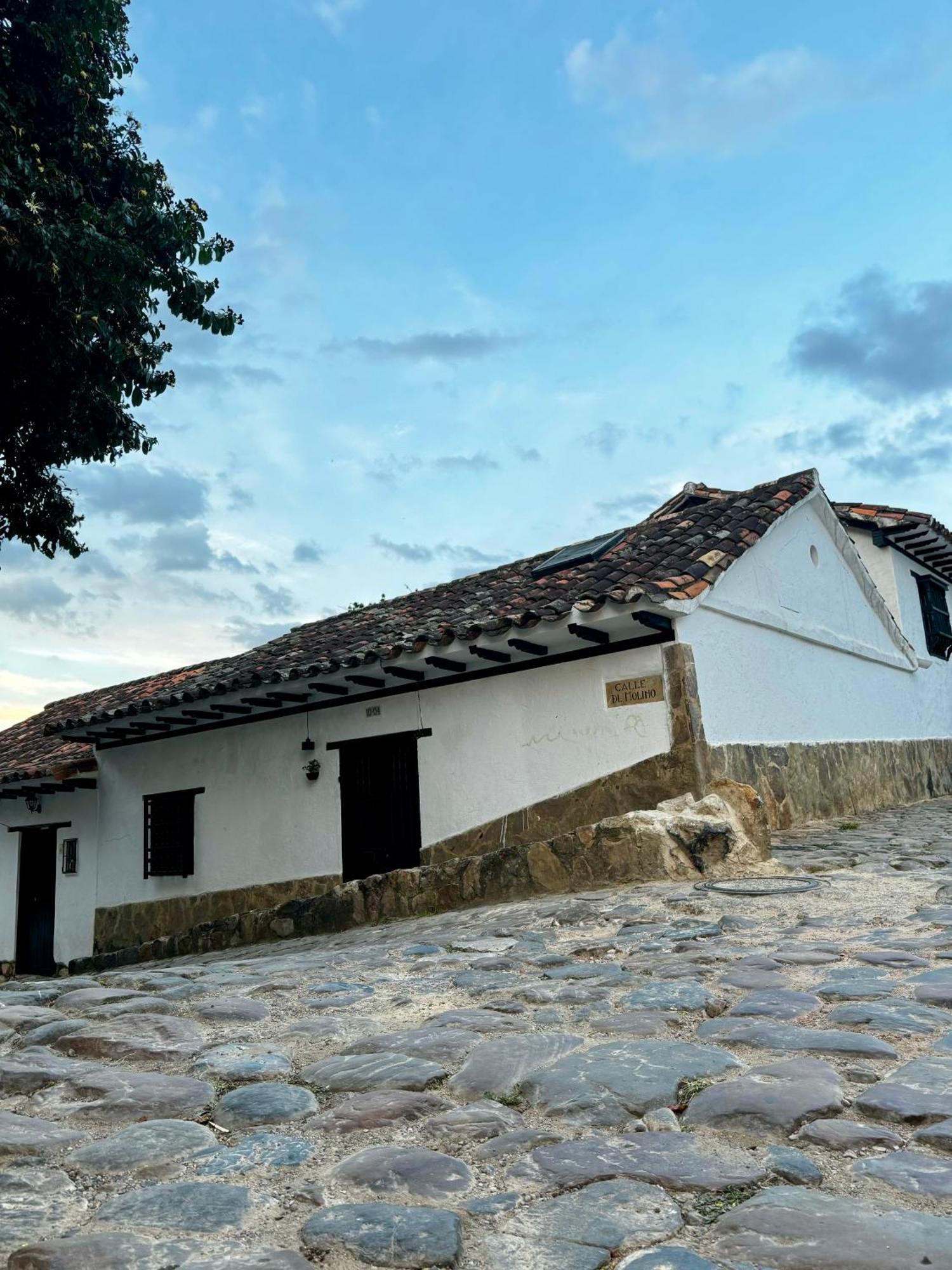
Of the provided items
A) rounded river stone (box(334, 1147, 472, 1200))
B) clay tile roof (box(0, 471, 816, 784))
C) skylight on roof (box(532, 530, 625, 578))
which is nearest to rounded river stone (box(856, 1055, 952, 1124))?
rounded river stone (box(334, 1147, 472, 1200))

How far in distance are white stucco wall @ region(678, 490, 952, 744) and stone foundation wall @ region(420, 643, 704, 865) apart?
0.76 ft

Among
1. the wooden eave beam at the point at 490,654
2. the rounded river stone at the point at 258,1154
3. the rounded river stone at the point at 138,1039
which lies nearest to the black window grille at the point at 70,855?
the wooden eave beam at the point at 490,654

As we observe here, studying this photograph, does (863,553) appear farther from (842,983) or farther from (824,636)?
(842,983)

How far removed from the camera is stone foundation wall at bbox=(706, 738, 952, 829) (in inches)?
365

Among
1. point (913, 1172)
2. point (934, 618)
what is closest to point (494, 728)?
point (913, 1172)

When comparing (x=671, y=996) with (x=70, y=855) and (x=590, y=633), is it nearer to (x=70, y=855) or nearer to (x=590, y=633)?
(x=590, y=633)

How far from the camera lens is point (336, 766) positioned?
422 inches

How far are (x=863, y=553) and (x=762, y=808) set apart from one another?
935 centimetres

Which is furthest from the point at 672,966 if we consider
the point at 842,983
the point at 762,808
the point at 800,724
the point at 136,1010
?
the point at 800,724

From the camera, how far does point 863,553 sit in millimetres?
15602

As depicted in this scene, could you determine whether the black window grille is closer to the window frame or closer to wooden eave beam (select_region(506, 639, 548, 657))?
the window frame

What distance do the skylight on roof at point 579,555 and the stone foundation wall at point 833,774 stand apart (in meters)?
2.87

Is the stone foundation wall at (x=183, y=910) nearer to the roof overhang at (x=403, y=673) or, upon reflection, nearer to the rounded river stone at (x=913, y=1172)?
the roof overhang at (x=403, y=673)

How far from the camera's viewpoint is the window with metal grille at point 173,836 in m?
12.1
